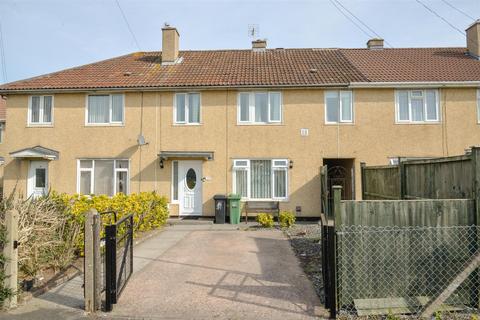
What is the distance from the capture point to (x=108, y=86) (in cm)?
1404

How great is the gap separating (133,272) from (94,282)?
172 centimetres

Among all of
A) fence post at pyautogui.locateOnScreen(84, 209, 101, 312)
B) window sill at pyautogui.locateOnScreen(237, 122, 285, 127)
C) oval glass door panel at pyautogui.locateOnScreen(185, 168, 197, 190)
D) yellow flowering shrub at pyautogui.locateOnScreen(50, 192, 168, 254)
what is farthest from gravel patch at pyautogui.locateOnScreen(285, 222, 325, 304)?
oval glass door panel at pyautogui.locateOnScreen(185, 168, 197, 190)

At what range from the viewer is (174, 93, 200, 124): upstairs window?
14.0 m

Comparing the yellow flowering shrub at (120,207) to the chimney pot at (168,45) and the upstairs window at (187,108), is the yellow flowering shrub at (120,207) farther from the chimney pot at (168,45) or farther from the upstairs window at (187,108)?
the chimney pot at (168,45)

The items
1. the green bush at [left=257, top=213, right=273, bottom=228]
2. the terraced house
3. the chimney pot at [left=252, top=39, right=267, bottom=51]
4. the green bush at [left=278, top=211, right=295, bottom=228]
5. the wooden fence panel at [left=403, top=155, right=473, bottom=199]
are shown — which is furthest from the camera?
the chimney pot at [left=252, top=39, right=267, bottom=51]

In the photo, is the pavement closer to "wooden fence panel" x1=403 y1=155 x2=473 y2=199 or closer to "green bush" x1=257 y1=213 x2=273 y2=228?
"wooden fence panel" x1=403 y1=155 x2=473 y2=199

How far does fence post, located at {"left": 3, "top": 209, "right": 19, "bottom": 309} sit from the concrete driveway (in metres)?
1.44

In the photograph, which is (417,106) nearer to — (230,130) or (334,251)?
(230,130)

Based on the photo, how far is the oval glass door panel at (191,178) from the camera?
1394 centimetres

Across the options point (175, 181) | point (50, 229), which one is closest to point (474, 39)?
point (175, 181)

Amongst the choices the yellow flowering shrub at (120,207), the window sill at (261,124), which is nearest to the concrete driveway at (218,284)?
the yellow flowering shrub at (120,207)

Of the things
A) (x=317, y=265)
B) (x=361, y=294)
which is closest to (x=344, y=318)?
(x=361, y=294)

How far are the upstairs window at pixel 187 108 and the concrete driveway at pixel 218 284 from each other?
6.32 meters

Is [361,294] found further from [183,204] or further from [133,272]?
[183,204]
